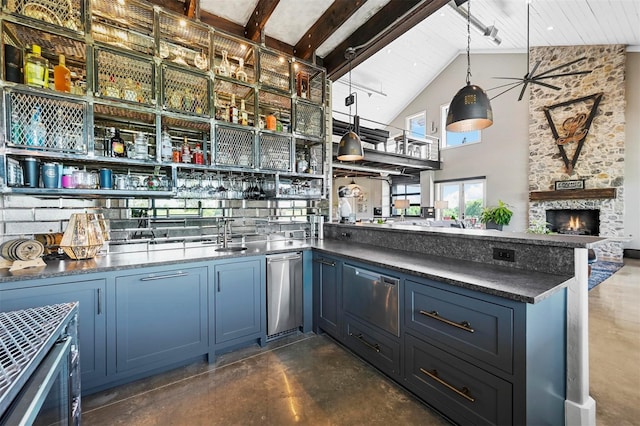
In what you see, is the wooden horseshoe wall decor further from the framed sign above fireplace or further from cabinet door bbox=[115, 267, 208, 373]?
cabinet door bbox=[115, 267, 208, 373]

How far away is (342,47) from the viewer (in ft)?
11.6

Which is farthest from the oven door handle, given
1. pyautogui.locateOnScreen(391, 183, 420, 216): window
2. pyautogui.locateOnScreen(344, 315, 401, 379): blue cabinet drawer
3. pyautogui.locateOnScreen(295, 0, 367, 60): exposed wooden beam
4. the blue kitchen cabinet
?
pyautogui.locateOnScreen(391, 183, 420, 216): window

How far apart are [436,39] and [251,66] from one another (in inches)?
277

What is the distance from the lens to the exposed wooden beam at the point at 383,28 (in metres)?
2.70

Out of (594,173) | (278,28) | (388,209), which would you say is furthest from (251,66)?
(388,209)

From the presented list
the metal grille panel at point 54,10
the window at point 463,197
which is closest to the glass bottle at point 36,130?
the metal grille panel at point 54,10

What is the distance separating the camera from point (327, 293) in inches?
103

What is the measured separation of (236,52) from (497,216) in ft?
25.6

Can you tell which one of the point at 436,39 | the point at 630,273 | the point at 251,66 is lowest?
the point at 630,273

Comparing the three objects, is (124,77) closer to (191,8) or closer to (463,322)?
(191,8)

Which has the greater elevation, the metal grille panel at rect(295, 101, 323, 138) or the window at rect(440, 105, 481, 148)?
the window at rect(440, 105, 481, 148)

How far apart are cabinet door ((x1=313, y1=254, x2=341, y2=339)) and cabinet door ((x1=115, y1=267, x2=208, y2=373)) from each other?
41.0 inches

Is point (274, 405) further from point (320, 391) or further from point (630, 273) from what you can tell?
point (630, 273)

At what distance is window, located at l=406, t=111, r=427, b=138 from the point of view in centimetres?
1027
